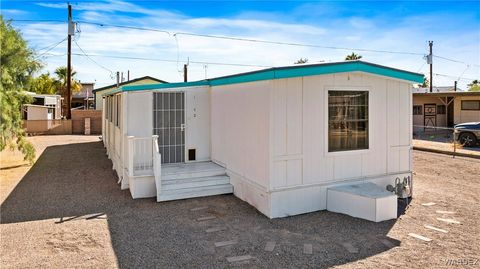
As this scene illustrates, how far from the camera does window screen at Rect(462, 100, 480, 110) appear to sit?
62.2 ft

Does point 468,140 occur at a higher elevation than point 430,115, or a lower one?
lower

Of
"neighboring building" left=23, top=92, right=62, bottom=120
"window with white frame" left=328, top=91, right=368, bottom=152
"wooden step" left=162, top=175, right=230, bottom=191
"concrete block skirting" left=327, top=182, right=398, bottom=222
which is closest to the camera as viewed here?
"concrete block skirting" left=327, top=182, right=398, bottom=222

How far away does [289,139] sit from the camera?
581 cm

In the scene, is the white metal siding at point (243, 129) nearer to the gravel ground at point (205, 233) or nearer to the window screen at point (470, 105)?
the gravel ground at point (205, 233)

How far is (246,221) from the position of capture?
5527mm

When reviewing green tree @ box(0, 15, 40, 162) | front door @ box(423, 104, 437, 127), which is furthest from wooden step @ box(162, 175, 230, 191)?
front door @ box(423, 104, 437, 127)

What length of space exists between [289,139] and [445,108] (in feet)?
65.3

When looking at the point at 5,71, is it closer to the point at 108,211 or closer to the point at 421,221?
the point at 108,211

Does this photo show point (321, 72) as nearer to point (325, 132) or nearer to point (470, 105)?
point (325, 132)

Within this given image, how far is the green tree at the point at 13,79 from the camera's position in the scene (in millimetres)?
8406

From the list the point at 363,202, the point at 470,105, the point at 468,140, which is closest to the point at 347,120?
the point at 363,202

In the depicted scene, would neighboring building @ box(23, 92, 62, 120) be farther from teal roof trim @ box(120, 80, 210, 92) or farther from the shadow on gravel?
teal roof trim @ box(120, 80, 210, 92)

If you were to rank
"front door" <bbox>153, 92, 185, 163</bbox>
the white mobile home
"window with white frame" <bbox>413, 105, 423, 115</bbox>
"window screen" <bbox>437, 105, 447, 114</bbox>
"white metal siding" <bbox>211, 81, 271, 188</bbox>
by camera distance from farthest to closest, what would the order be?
"window with white frame" <bbox>413, 105, 423, 115</bbox> < "window screen" <bbox>437, 105, 447, 114</bbox> < "front door" <bbox>153, 92, 185, 163</bbox> < "white metal siding" <bbox>211, 81, 271, 188</bbox> < the white mobile home

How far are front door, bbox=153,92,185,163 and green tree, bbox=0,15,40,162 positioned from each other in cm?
373
